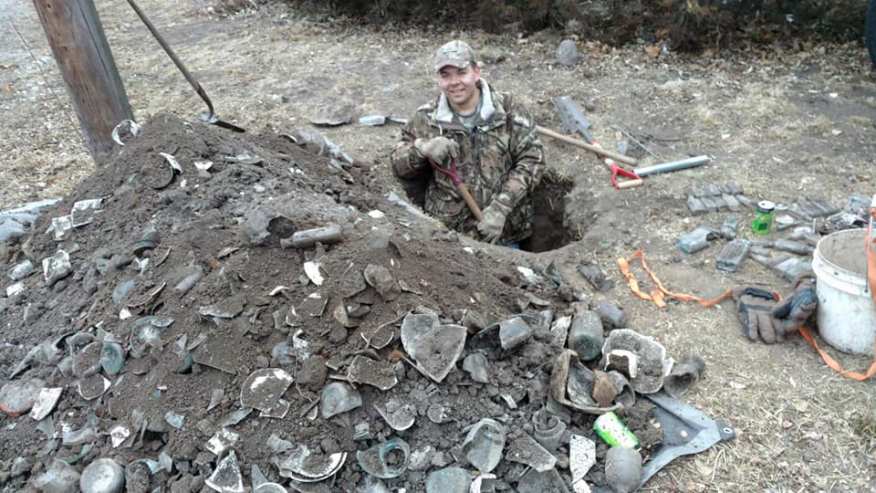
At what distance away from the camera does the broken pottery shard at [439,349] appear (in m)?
2.66

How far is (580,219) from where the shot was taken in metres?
4.60

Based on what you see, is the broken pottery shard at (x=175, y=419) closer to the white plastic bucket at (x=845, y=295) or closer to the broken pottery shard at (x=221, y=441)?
the broken pottery shard at (x=221, y=441)

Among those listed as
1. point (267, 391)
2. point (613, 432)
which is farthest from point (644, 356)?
point (267, 391)

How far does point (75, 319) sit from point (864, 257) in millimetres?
3769

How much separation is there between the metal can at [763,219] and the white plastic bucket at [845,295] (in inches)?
33.3

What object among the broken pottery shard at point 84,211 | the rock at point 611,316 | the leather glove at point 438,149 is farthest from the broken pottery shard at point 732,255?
the broken pottery shard at point 84,211

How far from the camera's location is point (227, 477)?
2.49 m

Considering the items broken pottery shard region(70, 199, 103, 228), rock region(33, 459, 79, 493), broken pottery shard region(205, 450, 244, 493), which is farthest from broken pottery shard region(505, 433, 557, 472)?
broken pottery shard region(70, 199, 103, 228)

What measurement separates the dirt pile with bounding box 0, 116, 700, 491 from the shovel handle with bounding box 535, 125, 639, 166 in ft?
6.35

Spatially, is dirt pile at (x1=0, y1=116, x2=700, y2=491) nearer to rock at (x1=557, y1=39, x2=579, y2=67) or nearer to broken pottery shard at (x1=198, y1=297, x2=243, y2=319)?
broken pottery shard at (x1=198, y1=297, x2=243, y2=319)

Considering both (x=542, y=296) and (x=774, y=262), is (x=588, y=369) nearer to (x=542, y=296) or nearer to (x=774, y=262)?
(x=542, y=296)

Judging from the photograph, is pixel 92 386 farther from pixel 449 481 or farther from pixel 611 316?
pixel 611 316

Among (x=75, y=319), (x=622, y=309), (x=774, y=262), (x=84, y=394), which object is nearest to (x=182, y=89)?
(x=75, y=319)

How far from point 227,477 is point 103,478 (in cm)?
49
